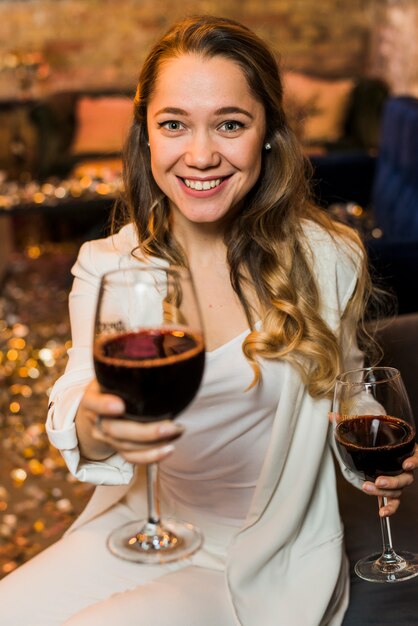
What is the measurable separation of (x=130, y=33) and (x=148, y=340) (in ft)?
24.3

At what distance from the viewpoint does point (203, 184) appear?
162 centimetres

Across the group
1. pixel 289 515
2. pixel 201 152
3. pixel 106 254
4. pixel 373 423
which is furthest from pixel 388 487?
pixel 106 254

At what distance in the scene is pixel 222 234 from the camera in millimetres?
1887

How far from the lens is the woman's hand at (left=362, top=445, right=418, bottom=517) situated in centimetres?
136

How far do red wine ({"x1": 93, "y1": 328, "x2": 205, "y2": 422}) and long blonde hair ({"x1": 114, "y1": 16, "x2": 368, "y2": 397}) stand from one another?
697 mm

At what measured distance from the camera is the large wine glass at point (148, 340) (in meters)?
1.02

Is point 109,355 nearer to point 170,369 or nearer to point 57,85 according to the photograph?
point 170,369

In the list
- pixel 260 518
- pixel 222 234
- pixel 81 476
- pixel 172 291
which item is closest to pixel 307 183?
pixel 222 234

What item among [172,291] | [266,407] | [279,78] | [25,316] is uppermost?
[279,78]

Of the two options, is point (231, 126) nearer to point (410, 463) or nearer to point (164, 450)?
point (410, 463)

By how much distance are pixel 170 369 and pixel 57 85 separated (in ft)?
24.1

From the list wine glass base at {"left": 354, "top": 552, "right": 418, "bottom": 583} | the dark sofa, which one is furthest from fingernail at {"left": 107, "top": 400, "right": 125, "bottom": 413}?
the dark sofa

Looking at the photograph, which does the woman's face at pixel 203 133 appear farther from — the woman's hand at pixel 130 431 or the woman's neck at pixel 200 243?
the woman's hand at pixel 130 431

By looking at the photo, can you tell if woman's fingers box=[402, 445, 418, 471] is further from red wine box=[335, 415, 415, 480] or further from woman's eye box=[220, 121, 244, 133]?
woman's eye box=[220, 121, 244, 133]
